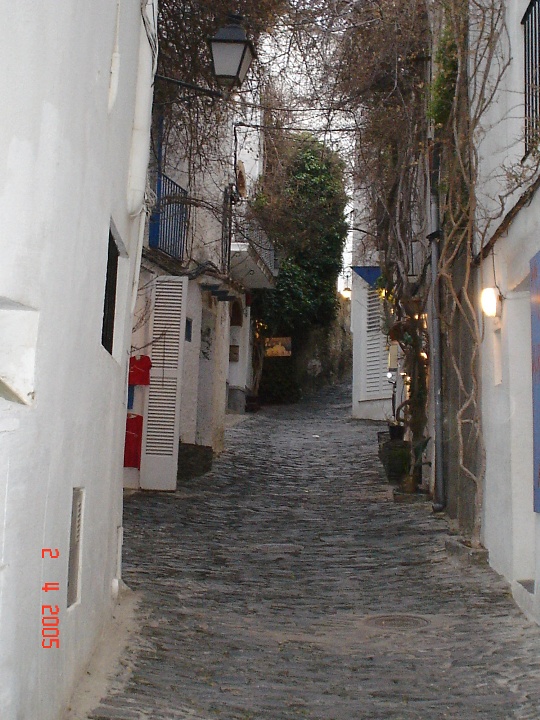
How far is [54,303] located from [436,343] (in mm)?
8647

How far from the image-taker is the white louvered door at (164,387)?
45.6ft

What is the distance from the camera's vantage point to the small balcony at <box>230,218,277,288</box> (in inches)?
765

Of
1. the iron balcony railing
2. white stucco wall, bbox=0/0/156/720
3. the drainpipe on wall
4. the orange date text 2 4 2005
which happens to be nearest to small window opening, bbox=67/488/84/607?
white stucco wall, bbox=0/0/156/720

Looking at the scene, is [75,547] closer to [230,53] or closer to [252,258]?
[230,53]

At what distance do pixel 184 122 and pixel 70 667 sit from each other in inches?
389

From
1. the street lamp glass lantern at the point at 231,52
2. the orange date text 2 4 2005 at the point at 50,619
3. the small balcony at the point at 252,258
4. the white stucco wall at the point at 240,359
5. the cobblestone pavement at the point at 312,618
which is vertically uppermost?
the small balcony at the point at 252,258

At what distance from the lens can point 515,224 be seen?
7.95 meters

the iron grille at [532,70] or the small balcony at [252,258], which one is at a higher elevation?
the small balcony at [252,258]

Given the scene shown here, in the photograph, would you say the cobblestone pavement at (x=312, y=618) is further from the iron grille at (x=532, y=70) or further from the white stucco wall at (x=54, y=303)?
the iron grille at (x=532, y=70)

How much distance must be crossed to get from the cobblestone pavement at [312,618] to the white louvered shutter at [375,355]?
10.3m

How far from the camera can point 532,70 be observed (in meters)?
7.95

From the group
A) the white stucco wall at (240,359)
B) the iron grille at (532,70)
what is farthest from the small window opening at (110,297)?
the white stucco wall at (240,359)

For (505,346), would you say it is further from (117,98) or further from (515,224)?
(117,98)

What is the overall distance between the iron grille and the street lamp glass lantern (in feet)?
8.61
